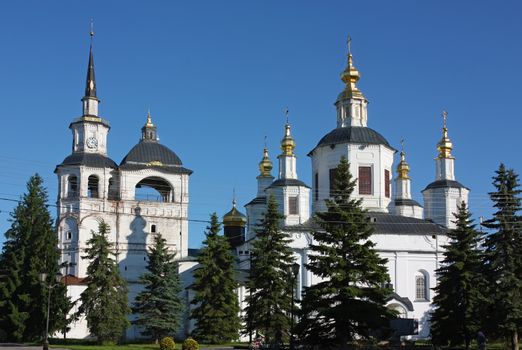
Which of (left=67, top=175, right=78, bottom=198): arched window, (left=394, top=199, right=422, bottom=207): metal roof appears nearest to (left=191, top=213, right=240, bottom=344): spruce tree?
(left=67, top=175, right=78, bottom=198): arched window

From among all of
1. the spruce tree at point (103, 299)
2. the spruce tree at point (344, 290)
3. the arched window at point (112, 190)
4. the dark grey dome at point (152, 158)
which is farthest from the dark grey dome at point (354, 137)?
the spruce tree at point (344, 290)

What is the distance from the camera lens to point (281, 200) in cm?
6069

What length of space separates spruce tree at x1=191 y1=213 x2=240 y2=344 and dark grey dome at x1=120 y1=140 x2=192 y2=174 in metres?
12.3

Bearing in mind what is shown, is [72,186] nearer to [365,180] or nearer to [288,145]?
[288,145]

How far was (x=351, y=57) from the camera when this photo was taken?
6569cm

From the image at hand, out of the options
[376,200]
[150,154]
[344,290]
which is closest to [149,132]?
[150,154]

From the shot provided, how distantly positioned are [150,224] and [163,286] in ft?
35.5

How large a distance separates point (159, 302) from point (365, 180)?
1830cm

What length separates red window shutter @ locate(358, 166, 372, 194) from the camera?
60875mm

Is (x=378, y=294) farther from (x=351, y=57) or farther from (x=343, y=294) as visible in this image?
(x=351, y=57)

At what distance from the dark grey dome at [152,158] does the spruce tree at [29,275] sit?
13.5 meters

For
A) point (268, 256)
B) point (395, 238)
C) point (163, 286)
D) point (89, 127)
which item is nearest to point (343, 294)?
point (268, 256)

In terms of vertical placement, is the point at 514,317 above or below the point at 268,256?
below

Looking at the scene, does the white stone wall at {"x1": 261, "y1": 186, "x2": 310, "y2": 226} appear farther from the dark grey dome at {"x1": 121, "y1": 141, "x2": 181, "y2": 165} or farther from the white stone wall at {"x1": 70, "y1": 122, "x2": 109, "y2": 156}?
the white stone wall at {"x1": 70, "y1": 122, "x2": 109, "y2": 156}
